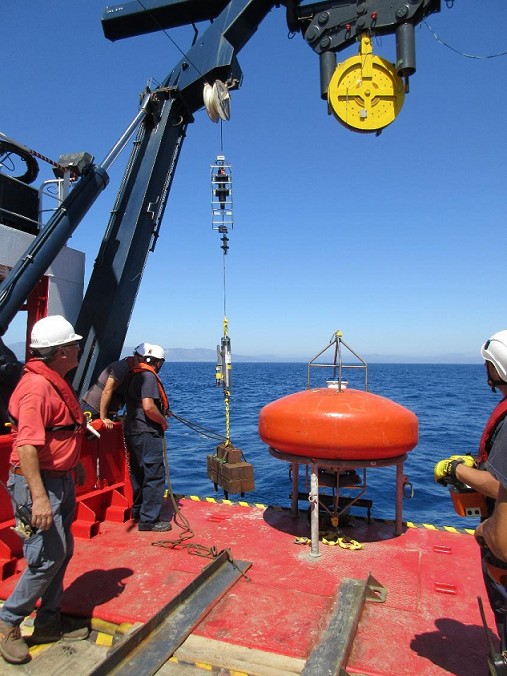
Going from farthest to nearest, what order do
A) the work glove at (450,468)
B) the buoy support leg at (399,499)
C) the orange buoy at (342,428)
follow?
the buoy support leg at (399,499)
the orange buoy at (342,428)
the work glove at (450,468)

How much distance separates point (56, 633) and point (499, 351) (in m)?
2.99

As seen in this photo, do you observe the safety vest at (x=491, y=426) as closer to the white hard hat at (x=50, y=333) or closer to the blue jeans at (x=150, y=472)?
the white hard hat at (x=50, y=333)

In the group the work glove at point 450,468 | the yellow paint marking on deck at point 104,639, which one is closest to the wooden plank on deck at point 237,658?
the yellow paint marking on deck at point 104,639

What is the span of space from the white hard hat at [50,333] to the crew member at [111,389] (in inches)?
79.2

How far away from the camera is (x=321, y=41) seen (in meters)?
5.11

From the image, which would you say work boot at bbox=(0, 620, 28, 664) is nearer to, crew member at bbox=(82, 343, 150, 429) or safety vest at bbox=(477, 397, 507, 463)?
crew member at bbox=(82, 343, 150, 429)

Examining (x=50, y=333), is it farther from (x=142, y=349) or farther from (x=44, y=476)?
(x=142, y=349)

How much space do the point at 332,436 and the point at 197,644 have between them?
1.99 metres

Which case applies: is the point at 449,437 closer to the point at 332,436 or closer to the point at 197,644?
the point at 332,436

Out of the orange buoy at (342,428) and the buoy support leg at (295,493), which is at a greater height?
the orange buoy at (342,428)

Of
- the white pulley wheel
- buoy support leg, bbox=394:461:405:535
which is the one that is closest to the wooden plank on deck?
buoy support leg, bbox=394:461:405:535

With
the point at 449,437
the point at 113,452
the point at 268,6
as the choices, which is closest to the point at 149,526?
the point at 113,452

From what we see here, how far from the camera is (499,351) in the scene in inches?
87.7

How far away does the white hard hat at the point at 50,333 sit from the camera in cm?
292
